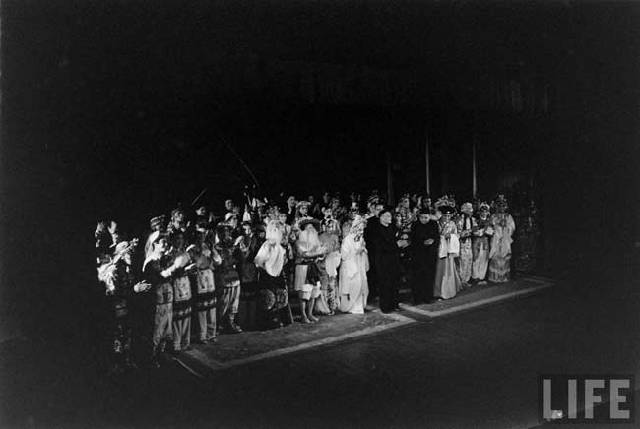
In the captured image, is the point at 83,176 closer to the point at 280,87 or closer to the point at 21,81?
the point at 21,81

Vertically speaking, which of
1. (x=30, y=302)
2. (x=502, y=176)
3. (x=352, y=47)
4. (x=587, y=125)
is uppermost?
(x=352, y=47)

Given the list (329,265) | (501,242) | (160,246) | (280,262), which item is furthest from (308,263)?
(501,242)

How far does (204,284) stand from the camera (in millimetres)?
5957

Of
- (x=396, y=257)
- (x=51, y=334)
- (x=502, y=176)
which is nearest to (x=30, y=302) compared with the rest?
(x=51, y=334)

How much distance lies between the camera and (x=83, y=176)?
5.30 metres

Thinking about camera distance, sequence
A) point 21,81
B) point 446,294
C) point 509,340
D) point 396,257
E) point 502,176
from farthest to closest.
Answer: point 502,176
point 446,294
point 396,257
point 509,340
point 21,81

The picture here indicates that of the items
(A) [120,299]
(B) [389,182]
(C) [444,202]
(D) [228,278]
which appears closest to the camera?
(A) [120,299]

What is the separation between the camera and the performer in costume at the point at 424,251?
7.48m

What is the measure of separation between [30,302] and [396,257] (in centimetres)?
431

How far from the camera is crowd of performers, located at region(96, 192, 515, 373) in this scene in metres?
5.57

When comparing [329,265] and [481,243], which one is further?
[481,243]

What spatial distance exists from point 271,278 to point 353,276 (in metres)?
1.17

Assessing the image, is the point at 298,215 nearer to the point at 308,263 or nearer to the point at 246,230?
the point at 308,263

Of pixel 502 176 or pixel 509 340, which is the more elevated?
pixel 502 176
